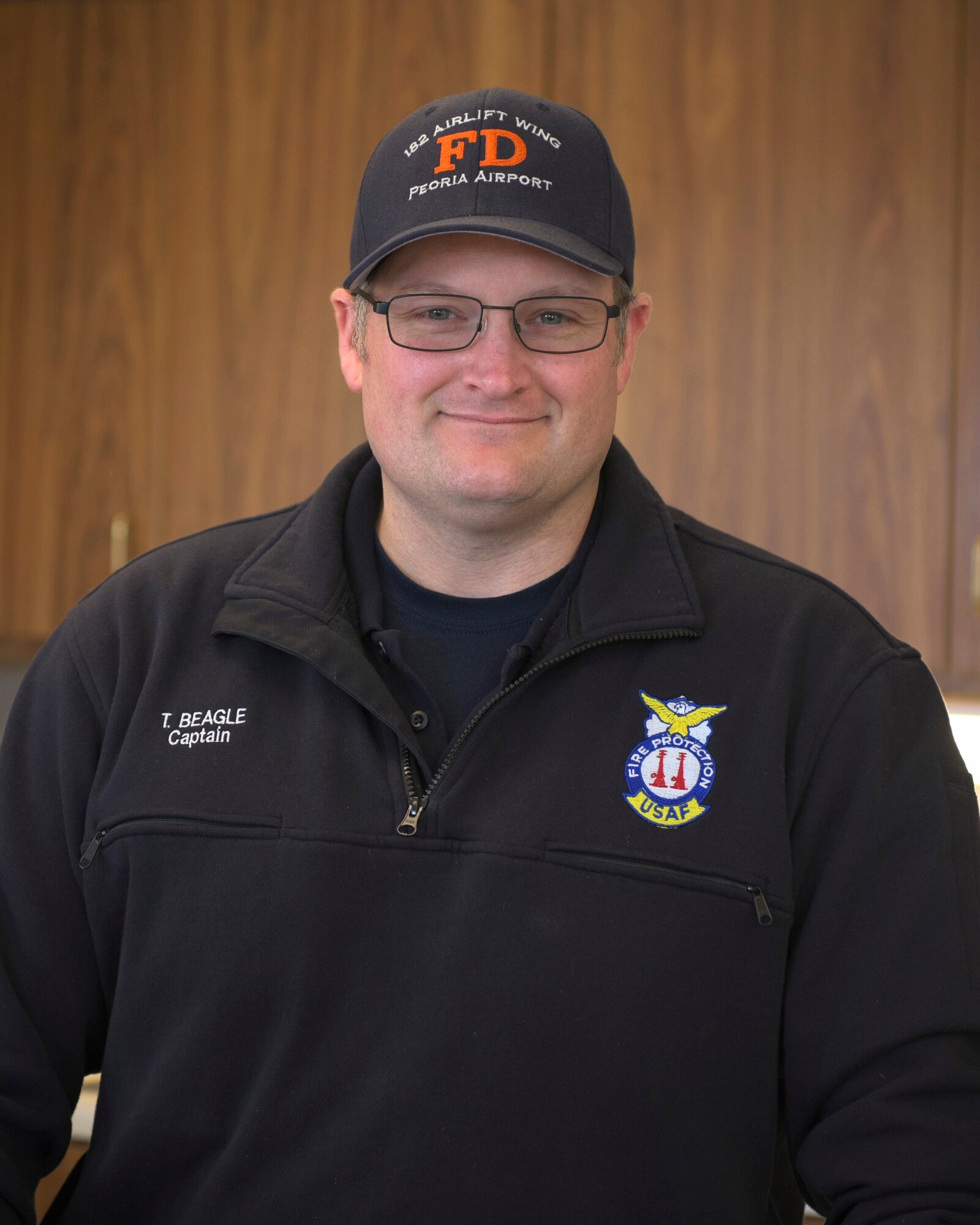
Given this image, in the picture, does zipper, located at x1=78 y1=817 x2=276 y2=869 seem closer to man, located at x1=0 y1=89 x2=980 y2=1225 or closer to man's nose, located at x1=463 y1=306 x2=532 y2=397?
man, located at x1=0 y1=89 x2=980 y2=1225

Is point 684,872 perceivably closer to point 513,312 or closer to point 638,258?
point 513,312

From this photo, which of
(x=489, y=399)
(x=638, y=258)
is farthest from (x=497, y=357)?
(x=638, y=258)

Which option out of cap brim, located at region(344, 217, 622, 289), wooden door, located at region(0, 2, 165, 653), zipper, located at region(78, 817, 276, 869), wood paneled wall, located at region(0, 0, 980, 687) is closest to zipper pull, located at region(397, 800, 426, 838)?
zipper, located at region(78, 817, 276, 869)

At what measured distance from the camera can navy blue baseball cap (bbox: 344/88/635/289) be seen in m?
1.06

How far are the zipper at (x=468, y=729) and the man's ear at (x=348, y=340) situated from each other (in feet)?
1.03

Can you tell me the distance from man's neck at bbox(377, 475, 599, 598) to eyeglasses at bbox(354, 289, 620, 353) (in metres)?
0.14

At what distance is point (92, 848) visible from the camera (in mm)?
1049

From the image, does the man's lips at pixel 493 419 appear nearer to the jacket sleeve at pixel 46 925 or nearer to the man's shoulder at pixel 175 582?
the man's shoulder at pixel 175 582

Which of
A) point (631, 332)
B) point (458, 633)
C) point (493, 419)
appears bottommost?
point (458, 633)

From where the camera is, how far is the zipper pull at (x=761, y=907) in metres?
0.98

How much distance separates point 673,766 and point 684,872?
0.09 meters

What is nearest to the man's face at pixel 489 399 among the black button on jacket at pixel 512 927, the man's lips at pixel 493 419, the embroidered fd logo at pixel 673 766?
the man's lips at pixel 493 419

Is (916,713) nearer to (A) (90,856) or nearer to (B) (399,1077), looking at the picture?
(B) (399,1077)

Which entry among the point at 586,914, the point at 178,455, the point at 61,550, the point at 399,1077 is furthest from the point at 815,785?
the point at 61,550
